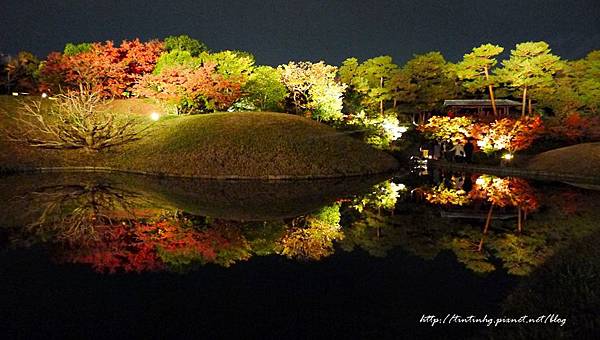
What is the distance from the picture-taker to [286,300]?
8.04 m

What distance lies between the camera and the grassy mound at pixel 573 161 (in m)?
26.2

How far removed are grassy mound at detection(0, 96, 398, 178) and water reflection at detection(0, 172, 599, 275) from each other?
454cm

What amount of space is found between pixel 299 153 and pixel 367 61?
35.4 metres

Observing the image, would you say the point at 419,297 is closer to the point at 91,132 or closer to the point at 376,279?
the point at 376,279

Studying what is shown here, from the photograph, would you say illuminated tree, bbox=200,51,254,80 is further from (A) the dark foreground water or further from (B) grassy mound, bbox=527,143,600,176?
(B) grassy mound, bbox=527,143,600,176

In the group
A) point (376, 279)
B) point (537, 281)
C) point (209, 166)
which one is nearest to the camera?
point (537, 281)

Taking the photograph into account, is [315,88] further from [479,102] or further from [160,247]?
[160,247]

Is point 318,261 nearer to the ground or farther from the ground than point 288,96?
nearer to the ground

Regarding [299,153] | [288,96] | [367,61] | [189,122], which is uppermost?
[367,61]

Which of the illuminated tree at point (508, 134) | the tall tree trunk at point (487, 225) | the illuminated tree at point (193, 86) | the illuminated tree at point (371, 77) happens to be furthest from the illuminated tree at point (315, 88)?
the tall tree trunk at point (487, 225)

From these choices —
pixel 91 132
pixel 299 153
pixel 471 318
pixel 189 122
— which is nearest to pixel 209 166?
pixel 299 153

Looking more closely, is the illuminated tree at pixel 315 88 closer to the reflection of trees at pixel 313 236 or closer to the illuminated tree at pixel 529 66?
the illuminated tree at pixel 529 66

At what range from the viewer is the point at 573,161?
2778cm

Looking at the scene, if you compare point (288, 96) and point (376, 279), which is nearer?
point (376, 279)
